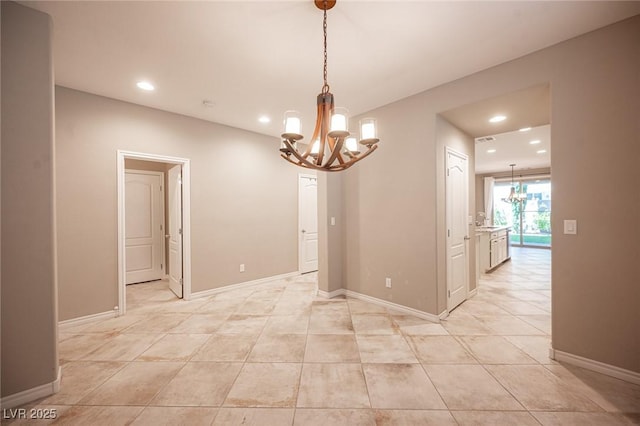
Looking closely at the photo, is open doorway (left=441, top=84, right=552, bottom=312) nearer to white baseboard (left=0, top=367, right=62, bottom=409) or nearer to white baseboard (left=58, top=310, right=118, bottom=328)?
white baseboard (left=0, top=367, right=62, bottom=409)

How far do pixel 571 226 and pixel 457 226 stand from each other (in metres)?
1.36

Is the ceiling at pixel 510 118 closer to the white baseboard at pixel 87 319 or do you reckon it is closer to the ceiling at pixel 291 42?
the ceiling at pixel 291 42

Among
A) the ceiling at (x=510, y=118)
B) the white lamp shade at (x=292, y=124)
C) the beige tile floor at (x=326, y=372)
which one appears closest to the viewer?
the beige tile floor at (x=326, y=372)

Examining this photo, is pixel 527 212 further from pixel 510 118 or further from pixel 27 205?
pixel 27 205

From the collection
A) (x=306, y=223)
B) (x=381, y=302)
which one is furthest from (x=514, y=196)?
(x=381, y=302)

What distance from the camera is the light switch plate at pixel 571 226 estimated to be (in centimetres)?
224

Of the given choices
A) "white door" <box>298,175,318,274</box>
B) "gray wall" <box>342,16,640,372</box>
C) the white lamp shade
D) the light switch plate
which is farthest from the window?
the white lamp shade

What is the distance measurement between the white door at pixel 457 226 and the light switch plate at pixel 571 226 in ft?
3.83

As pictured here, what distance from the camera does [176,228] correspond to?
13.6 ft

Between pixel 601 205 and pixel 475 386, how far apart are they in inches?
70.0

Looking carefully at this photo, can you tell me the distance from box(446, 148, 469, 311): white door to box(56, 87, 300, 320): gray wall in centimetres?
298

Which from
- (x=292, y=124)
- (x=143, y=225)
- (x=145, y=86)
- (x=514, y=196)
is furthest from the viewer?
(x=514, y=196)

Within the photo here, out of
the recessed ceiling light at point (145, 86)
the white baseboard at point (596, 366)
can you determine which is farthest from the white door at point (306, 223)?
the white baseboard at point (596, 366)

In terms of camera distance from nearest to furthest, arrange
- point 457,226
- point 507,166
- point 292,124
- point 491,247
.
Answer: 1. point 292,124
2. point 457,226
3. point 491,247
4. point 507,166
